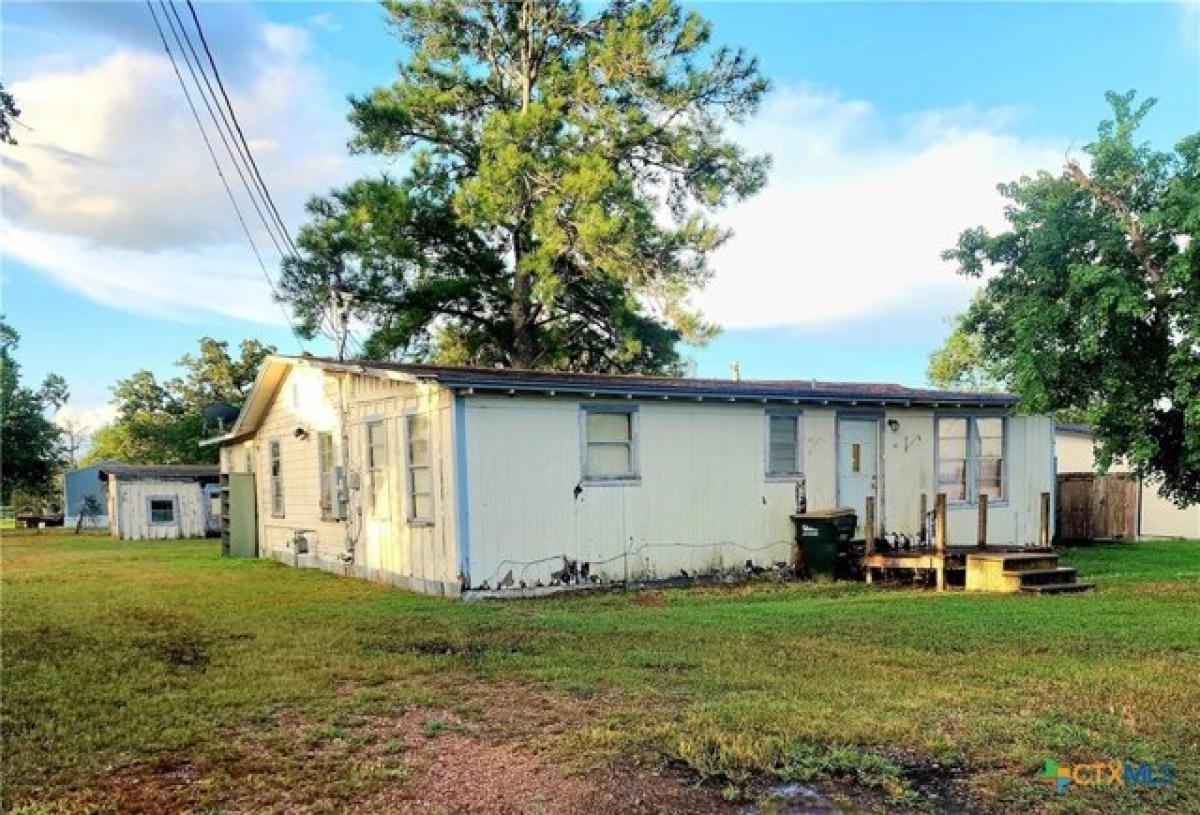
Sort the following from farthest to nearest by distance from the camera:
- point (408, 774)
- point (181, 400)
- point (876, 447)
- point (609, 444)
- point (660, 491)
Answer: point (181, 400)
point (876, 447)
point (660, 491)
point (609, 444)
point (408, 774)

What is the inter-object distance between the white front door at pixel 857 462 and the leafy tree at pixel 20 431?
3090 centimetres

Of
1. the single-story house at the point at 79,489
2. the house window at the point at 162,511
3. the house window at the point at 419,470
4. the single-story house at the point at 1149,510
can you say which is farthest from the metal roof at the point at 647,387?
the single-story house at the point at 79,489

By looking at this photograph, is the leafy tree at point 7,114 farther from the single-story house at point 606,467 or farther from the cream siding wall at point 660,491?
the cream siding wall at point 660,491

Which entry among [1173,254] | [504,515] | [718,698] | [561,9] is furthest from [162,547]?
[1173,254]

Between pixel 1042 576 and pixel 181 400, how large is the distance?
143ft

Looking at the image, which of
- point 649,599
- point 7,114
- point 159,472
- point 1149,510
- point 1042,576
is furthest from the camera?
point 159,472

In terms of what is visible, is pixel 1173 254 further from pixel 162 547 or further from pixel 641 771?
pixel 162 547

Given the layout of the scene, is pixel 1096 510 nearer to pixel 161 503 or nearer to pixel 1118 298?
pixel 1118 298

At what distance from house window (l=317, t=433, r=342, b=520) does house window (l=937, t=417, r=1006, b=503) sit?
33.8ft

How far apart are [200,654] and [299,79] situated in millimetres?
11315

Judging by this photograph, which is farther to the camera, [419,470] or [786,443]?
[786,443]

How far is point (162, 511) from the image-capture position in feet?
85.5

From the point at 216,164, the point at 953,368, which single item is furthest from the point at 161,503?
the point at 953,368

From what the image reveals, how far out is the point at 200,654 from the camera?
7125 mm
